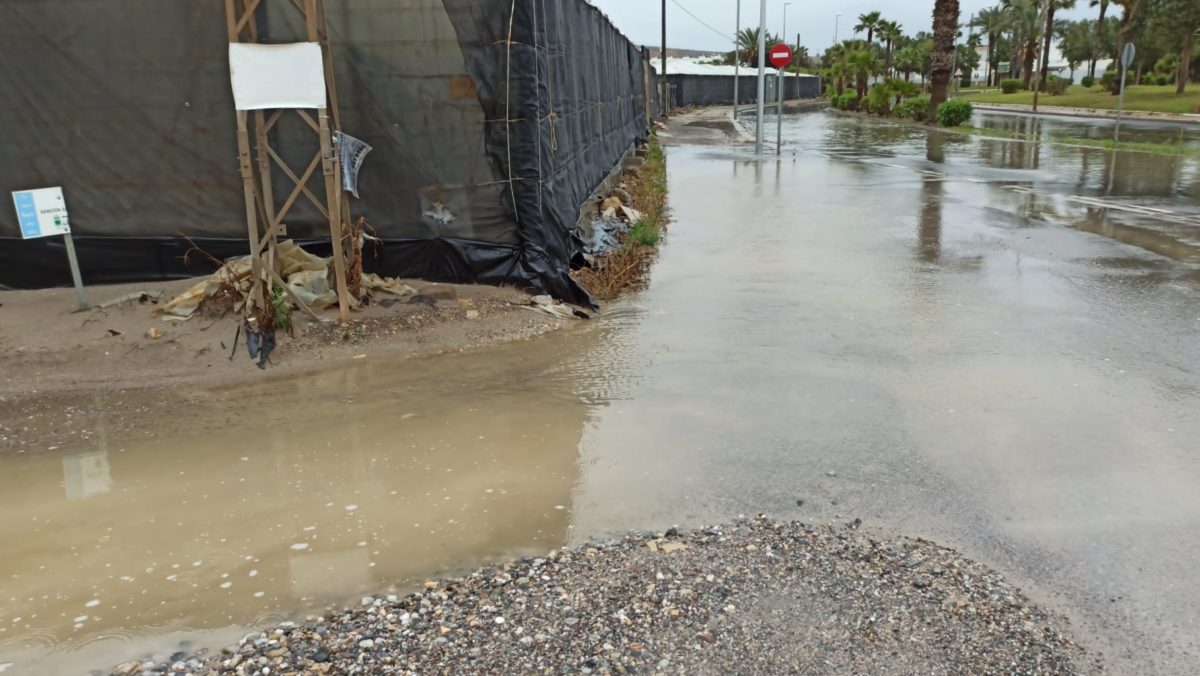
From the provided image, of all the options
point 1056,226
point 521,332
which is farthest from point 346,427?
point 1056,226

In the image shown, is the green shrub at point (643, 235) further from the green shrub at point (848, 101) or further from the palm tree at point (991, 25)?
the palm tree at point (991, 25)

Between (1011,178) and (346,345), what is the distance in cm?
1542

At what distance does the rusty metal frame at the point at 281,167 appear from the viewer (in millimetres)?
6441

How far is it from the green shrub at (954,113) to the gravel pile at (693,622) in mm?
34076

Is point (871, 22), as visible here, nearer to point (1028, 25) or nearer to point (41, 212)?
point (1028, 25)

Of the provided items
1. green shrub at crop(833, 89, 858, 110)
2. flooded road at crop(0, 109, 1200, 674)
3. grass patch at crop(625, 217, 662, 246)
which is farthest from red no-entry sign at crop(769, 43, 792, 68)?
green shrub at crop(833, 89, 858, 110)

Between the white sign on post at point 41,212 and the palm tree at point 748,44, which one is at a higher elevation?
the palm tree at point 748,44

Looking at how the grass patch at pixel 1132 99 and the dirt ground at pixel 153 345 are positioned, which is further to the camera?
the grass patch at pixel 1132 99

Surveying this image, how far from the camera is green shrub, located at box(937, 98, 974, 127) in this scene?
3400 cm

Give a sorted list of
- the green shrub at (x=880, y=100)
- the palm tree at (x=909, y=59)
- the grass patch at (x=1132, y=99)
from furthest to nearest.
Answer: the palm tree at (x=909, y=59) < the green shrub at (x=880, y=100) < the grass patch at (x=1132, y=99)

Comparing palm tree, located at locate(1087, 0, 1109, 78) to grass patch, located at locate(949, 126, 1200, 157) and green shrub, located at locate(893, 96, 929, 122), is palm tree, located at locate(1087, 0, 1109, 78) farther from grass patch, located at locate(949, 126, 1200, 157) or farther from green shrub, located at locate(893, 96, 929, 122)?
grass patch, located at locate(949, 126, 1200, 157)

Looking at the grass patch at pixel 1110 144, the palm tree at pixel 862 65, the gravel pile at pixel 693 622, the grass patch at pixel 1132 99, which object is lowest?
the gravel pile at pixel 693 622

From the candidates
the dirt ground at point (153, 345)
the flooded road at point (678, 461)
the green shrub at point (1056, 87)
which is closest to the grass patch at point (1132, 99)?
the green shrub at point (1056, 87)

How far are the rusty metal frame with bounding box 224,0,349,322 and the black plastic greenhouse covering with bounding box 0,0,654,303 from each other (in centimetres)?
43
